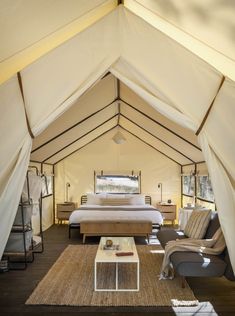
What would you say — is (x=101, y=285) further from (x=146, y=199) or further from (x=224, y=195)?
(x=146, y=199)

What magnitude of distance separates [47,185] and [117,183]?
2122mm

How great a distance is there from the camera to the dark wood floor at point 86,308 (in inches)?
126

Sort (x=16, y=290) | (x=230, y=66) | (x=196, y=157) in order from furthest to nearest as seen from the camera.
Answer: (x=196, y=157)
(x=16, y=290)
(x=230, y=66)

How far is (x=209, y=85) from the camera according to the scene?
260cm

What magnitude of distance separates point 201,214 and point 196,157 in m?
2.28

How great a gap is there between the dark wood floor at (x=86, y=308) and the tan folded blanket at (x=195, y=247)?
361 millimetres

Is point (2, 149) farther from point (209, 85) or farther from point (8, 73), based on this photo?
point (209, 85)

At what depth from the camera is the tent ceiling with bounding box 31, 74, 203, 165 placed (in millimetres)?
5186

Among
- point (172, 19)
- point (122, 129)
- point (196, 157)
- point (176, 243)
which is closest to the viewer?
point (172, 19)

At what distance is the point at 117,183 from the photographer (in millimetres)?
9031

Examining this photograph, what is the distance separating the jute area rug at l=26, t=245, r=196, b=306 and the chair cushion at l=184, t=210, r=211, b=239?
0.74 meters

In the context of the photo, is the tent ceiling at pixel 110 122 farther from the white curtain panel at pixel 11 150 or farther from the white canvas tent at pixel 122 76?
the white curtain panel at pixel 11 150

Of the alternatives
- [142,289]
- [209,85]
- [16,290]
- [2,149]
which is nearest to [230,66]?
[209,85]

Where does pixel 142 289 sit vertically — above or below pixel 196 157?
below
